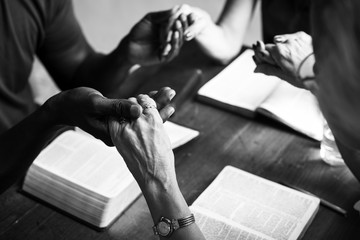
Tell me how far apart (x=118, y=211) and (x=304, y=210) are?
394mm

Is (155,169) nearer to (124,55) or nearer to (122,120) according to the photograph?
(122,120)

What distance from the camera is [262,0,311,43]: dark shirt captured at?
1.73 m

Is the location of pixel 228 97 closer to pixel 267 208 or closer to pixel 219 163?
pixel 219 163

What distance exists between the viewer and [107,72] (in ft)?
5.18

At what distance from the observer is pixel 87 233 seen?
100cm

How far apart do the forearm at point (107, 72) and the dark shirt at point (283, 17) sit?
61cm

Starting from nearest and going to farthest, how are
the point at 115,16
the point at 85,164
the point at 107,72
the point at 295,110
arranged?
the point at 85,164 → the point at 295,110 → the point at 107,72 → the point at 115,16

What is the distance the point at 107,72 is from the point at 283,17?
70cm

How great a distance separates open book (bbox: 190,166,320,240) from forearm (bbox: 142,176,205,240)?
0.11 m

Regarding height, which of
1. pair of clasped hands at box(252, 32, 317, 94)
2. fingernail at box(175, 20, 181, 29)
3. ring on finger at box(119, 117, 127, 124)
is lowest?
fingernail at box(175, 20, 181, 29)

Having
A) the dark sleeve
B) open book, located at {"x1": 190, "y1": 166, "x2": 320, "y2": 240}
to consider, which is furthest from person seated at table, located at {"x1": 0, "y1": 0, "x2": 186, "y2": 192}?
open book, located at {"x1": 190, "y1": 166, "x2": 320, "y2": 240}

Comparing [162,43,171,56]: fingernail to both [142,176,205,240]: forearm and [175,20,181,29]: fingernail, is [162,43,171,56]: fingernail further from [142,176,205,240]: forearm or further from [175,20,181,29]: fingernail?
[142,176,205,240]: forearm

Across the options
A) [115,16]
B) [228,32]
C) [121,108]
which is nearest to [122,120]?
[121,108]

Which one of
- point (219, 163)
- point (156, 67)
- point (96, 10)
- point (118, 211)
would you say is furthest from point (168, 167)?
point (96, 10)
